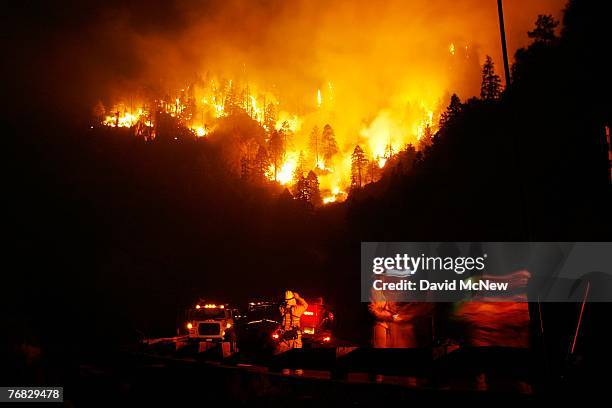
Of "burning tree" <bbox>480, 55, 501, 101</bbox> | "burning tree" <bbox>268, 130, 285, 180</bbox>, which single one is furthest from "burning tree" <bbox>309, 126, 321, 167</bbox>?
"burning tree" <bbox>480, 55, 501, 101</bbox>

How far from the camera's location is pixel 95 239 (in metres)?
85.0

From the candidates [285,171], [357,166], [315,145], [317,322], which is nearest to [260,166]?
[285,171]

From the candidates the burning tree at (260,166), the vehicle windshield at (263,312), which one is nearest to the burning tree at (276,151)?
the burning tree at (260,166)

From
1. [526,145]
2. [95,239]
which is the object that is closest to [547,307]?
[526,145]

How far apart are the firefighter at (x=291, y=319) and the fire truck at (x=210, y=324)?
3.20 m

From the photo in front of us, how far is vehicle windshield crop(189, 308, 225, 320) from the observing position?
85.2 feet

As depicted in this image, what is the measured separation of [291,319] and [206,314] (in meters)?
5.31

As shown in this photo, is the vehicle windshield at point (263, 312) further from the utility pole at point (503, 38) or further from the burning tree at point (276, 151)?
the burning tree at point (276, 151)

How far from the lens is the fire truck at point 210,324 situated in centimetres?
2514

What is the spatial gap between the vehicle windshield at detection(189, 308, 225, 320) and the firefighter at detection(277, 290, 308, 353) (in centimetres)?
389

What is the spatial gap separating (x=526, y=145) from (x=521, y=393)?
97.1 ft

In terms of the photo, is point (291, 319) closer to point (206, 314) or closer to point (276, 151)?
point (206, 314)

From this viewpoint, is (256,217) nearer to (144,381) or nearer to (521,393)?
(144,381)

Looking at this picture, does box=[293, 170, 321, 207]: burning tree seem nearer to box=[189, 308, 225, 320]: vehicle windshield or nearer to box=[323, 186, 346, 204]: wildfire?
box=[323, 186, 346, 204]: wildfire
